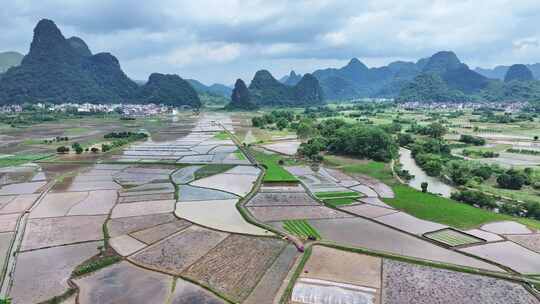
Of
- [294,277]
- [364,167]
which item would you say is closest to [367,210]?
[294,277]

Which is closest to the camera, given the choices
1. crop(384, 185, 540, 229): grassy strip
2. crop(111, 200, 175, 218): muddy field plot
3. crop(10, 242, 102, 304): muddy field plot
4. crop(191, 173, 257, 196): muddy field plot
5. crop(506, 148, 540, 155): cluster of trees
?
crop(10, 242, 102, 304): muddy field plot

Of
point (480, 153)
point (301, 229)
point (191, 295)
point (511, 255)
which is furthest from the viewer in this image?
point (480, 153)

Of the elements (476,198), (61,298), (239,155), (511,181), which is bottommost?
(61,298)

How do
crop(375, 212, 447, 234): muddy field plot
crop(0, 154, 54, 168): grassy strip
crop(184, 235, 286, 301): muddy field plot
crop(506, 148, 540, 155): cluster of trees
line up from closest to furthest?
crop(184, 235, 286, 301): muddy field plot
crop(375, 212, 447, 234): muddy field plot
crop(0, 154, 54, 168): grassy strip
crop(506, 148, 540, 155): cluster of trees

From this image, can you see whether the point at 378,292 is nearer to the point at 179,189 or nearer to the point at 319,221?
the point at 319,221

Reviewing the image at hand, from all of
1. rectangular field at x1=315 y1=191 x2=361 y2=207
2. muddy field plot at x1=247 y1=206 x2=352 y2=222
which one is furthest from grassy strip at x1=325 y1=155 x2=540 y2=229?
muddy field plot at x1=247 y1=206 x2=352 y2=222

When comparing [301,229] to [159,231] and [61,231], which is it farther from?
[61,231]

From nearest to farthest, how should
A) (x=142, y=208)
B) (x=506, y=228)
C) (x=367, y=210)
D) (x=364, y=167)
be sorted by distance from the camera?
(x=506, y=228) < (x=367, y=210) < (x=142, y=208) < (x=364, y=167)

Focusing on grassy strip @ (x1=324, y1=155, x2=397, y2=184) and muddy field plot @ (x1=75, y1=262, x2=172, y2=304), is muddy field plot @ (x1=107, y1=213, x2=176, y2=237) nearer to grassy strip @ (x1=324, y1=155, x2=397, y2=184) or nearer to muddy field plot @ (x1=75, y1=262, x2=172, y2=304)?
muddy field plot @ (x1=75, y1=262, x2=172, y2=304)
